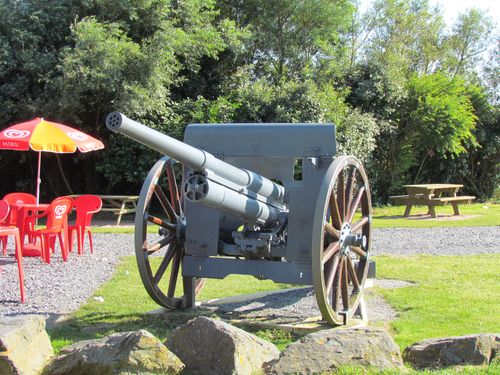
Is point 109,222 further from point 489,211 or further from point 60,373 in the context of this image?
point 60,373

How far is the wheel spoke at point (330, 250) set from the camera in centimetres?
587

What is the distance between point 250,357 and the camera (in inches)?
172

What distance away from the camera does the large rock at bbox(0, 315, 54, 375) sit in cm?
414

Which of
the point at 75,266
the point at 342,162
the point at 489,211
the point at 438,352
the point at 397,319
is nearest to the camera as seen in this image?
the point at 438,352

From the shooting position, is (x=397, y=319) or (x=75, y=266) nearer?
(x=397, y=319)

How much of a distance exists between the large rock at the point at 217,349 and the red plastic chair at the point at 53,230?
5.68m

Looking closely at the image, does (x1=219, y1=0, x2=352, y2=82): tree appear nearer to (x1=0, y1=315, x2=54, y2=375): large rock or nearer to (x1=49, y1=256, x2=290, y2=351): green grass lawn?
(x1=49, y1=256, x2=290, y2=351): green grass lawn

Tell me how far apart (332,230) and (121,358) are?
2.50 m

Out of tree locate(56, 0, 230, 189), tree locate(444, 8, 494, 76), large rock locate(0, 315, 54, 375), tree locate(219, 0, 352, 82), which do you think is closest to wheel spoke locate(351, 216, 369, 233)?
large rock locate(0, 315, 54, 375)

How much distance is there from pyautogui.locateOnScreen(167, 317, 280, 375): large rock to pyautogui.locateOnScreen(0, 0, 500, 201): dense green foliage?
486 inches

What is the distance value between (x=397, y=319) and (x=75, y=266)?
503 cm

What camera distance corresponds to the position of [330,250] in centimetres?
600

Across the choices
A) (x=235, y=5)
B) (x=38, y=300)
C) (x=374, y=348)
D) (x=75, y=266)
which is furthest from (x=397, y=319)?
(x=235, y=5)

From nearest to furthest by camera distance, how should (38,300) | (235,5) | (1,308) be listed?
(1,308)
(38,300)
(235,5)
